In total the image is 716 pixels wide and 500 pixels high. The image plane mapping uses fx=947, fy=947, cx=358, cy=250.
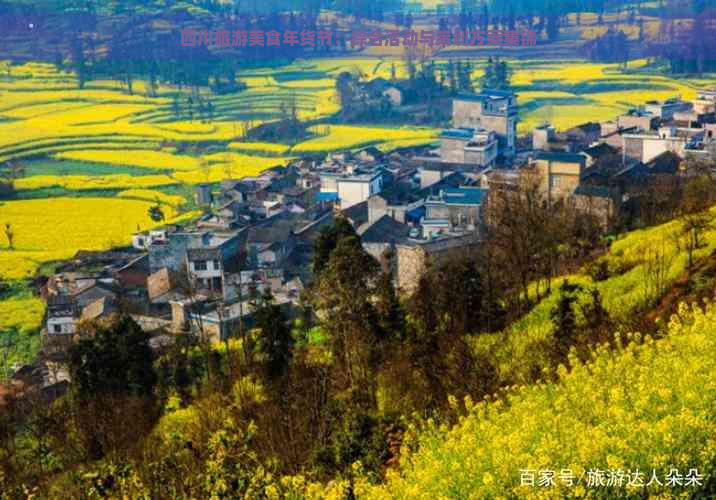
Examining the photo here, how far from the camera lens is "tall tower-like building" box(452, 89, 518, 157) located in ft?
73.9

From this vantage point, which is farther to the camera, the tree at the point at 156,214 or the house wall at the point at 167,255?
the tree at the point at 156,214

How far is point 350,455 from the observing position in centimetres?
504

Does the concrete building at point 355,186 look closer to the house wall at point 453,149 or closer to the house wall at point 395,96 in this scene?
the house wall at point 453,149

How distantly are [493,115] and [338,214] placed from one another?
8404 millimetres

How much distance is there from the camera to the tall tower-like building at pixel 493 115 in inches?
886

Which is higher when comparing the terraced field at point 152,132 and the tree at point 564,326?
the tree at point 564,326

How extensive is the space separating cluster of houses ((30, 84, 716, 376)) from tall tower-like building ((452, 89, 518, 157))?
20cm

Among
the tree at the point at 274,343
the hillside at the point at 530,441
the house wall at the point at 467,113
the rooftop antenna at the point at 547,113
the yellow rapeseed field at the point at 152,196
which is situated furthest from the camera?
the rooftop antenna at the point at 547,113

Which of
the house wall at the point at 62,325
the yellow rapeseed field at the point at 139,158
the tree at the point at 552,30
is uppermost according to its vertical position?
the tree at the point at 552,30

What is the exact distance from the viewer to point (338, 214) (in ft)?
51.9

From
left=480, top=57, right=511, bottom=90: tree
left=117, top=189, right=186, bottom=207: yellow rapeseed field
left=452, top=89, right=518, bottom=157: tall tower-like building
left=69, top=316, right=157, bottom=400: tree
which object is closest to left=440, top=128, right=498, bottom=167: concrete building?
left=452, top=89, right=518, bottom=157: tall tower-like building

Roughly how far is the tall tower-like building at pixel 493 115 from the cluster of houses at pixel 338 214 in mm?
199

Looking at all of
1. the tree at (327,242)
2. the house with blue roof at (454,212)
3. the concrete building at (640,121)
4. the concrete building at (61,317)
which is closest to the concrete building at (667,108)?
the concrete building at (640,121)

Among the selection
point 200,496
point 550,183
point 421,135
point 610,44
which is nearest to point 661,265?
point 200,496
